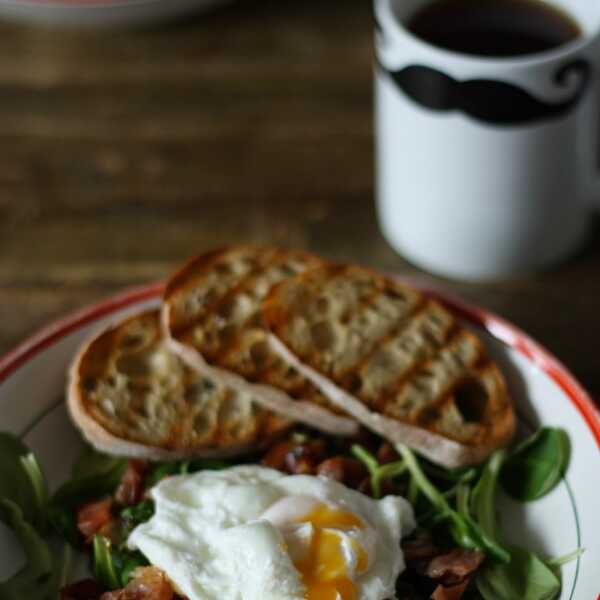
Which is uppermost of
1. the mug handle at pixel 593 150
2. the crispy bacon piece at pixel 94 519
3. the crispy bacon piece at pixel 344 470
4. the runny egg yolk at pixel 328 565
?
the mug handle at pixel 593 150

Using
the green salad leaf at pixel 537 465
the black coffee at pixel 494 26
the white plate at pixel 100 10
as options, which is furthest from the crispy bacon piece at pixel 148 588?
the white plate at pixel 100 10

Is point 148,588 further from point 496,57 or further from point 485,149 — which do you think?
point 496,57

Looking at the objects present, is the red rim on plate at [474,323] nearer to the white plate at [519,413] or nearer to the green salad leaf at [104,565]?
the white plate at [519,413]

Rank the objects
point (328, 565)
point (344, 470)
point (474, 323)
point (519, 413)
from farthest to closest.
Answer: point (474, 323)
point (519, 413)
point (344, 470)
point (328, 565)

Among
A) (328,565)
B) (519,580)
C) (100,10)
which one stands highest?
(100,10)

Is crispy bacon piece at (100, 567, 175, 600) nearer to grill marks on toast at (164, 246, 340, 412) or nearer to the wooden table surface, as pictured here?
grill marks on toast at (164, 246, 340, 412)

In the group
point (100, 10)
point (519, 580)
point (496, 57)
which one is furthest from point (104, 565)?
point (100, 10)

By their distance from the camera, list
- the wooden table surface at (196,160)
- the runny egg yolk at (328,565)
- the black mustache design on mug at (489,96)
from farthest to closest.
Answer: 1. the wooden table surface at (196,160)
2. the black mustache design on mug at (489,96)
3. the runny egg yolk at (328,565)
